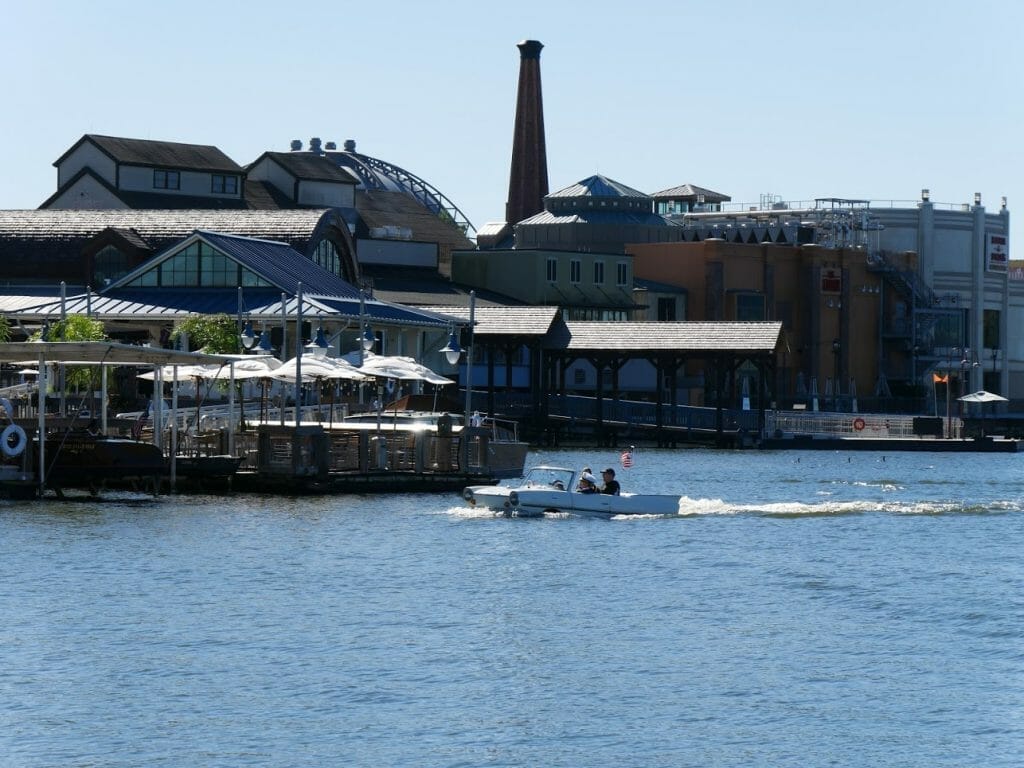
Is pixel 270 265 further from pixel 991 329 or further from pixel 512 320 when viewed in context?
pixel 991 329

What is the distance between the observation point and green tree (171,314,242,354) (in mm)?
98250

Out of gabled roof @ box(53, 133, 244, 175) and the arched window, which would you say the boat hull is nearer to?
the arched window

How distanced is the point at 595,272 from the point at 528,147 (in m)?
36.2

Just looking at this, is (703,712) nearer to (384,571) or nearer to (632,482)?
(384,571)

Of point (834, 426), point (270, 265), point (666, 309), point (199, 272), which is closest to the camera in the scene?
point (199, 272)

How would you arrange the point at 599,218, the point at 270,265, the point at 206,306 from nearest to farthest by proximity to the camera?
the point at 206,306, the point at 270,265, the point at 599,218

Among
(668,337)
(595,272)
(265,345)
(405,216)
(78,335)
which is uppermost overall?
(405,216)

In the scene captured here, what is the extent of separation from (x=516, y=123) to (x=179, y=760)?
6197 inches

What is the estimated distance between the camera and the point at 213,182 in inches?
5699

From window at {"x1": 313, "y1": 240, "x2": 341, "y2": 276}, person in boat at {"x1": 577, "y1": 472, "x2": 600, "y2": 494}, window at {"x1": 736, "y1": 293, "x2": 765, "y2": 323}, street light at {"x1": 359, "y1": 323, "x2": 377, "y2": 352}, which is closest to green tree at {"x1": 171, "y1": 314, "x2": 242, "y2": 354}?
street light at {"x1": 359, "y1": 323, "x2": 377, "y2": 352}

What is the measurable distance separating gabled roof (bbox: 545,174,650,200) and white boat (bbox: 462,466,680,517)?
107 m

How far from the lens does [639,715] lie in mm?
34312

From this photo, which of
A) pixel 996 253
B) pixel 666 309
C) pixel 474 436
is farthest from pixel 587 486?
pixel 996 253

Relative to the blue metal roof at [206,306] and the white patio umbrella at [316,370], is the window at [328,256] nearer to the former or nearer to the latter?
the blue metal roof at [206,306]
